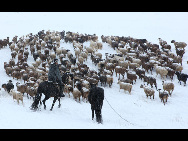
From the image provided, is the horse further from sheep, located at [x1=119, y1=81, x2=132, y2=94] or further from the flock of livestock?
sheep, located at [x1=119, y1=81, x2=132, y2=94]

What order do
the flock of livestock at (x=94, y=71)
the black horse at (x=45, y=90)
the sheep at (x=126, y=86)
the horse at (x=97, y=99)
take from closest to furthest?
the horse at (x=97, y=99) < the black horse at (x=45, y=90) < the flock of livestock at (x=94, y=71) < the sheep at (x=126, y=86)

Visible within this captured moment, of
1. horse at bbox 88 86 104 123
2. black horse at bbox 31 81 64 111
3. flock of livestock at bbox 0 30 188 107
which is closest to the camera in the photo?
horse at bbox 88 86 104 123

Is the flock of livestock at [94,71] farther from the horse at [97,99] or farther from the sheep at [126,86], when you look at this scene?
the horse at [97,99]

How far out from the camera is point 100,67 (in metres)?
17.5

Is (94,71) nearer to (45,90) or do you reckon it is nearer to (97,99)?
(45,90)

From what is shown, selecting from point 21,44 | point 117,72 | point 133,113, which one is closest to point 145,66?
point 117,72

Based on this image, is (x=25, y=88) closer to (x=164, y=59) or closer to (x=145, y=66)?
(x=145, y=66)

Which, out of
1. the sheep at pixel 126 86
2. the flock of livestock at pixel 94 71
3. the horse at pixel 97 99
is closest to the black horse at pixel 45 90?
the flock of livestock at pixel 94 71

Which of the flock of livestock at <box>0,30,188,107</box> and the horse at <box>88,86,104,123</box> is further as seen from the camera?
the flock of livestock at <box>0,30,188,107</box>

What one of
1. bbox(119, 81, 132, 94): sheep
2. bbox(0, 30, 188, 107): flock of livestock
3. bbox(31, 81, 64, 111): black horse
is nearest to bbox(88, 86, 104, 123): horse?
bbox(31, 81, 64, 111): black horse

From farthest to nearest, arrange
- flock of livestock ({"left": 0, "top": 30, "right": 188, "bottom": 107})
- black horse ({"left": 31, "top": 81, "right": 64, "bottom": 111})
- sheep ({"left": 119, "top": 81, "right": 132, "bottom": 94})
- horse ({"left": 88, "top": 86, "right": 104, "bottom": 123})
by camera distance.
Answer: sheep ({"left": 119, "top": 81, "right": 132, "bottom": 94}) → flock of livestock ({"left": 0, "top": 30, "right": 188, "bottom": 107}) → black horse ({"left": 31, "top": 81, "right": 64, "bottom": 111}) → horse ({"left": 88, "top": 86, "right": 104, "bottom": 123})

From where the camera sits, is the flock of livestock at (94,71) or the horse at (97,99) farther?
the flock of livestock at (94,71)

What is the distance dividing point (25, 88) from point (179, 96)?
9012mm

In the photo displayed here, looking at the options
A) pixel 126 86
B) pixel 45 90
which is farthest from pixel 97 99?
pixel 126 86
